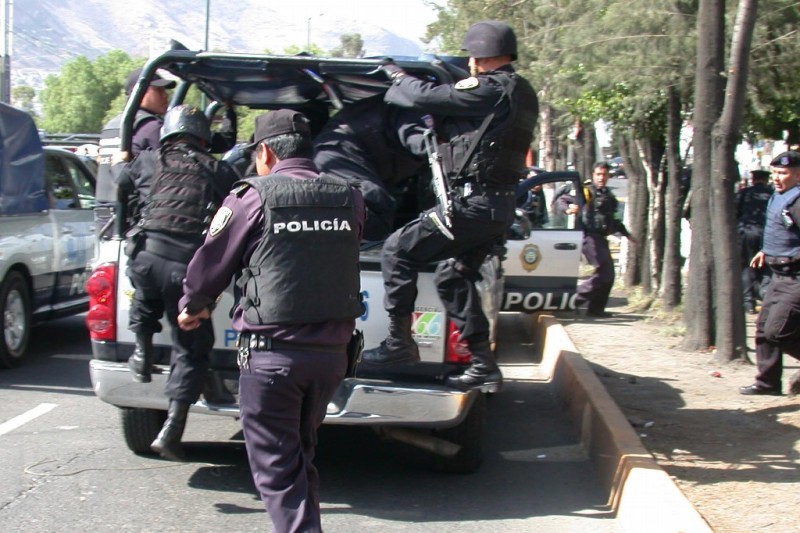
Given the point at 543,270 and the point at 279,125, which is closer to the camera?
the point at 279,125

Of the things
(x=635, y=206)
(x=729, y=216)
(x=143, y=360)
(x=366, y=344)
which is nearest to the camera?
(x=143, y=360)

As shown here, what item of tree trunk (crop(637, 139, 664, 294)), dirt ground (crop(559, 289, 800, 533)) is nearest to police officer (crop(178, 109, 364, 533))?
dirt ground (crop(559, 289, 800, 533))

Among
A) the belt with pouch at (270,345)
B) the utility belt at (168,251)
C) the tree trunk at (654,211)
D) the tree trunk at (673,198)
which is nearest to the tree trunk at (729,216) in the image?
the tree trunk at (673,198)

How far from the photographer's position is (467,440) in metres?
5.99

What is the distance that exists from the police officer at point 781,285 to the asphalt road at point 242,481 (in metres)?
1.59

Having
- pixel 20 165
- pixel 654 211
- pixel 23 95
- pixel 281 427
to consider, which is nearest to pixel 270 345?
pixel 281 427

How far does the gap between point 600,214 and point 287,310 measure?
980 cm

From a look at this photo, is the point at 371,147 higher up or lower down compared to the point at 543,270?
higher up

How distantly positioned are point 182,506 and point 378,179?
2.20 metres

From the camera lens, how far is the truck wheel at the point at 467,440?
19.4 ft

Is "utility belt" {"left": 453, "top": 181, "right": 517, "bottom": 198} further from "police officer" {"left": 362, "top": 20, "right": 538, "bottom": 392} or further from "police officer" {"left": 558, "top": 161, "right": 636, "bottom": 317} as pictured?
"police officer" {"left": 558, "top": 161, "right": 636, "bottom": 317}

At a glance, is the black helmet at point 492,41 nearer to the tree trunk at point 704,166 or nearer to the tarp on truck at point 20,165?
the tree trunk at point 704,166

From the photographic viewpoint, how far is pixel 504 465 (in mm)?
6527

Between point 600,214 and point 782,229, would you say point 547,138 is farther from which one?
point 782,229
